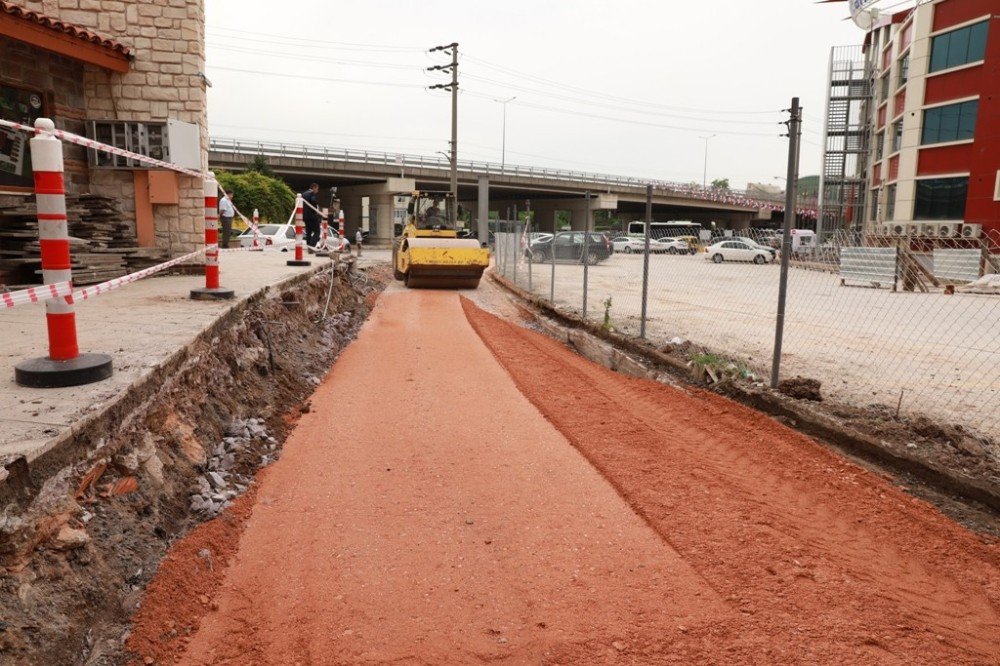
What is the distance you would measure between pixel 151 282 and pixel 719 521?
815 centimetres

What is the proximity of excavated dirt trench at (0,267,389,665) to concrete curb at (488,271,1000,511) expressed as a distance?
14.1ft

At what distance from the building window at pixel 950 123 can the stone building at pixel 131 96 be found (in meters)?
32.5

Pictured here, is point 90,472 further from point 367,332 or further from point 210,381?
point 367,332

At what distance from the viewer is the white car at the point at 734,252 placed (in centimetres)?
3281

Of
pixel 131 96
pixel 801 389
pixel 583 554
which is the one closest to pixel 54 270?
pixel 583 554

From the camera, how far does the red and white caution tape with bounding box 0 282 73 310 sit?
11.1 feet

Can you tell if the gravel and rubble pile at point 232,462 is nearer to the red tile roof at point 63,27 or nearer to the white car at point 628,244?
the red tile roof at point 63,27

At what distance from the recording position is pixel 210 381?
17.1 feet

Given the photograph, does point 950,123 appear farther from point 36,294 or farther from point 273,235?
→ point 36,294

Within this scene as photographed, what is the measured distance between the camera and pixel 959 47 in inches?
1171

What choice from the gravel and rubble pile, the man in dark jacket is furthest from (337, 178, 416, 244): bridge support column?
the gravel and rubble pile

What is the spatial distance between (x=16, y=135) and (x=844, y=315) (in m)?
14.4

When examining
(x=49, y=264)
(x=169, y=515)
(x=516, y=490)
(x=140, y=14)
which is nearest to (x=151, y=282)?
(x=140, y=14)

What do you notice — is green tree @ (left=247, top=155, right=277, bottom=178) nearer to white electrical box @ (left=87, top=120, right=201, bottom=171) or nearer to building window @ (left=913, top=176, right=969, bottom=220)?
white electrical box @ (left=87, top=120, right=201, bottom=171)
